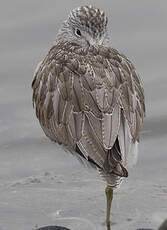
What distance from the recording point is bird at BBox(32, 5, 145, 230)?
686cm

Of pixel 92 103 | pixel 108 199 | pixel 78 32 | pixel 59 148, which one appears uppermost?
pixel 78 32

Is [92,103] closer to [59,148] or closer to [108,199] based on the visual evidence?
[108,199]

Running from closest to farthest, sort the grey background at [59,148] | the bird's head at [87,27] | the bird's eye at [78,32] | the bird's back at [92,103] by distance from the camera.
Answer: the bird's back at [92,103] < the grey background at [59,148] < the bird's head at [87,27] < the bird's eye at [78,32]

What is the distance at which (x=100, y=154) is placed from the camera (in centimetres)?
680

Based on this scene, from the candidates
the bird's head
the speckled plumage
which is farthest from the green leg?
the bird's head

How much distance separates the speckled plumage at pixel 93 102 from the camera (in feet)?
22.5

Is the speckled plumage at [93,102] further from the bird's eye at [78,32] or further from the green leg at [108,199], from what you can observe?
the green leg at [108,199]

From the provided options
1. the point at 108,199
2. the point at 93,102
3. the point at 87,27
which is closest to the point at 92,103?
the point at 93,102

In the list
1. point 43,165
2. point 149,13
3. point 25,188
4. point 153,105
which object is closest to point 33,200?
point 25,188

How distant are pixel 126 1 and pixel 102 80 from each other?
10.9 ft

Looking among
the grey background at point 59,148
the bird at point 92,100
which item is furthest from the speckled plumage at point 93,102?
the grey background at point 59,148

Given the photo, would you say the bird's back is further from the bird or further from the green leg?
the green leg

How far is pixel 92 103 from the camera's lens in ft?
23.5

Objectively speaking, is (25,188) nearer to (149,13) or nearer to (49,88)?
(49,88)
